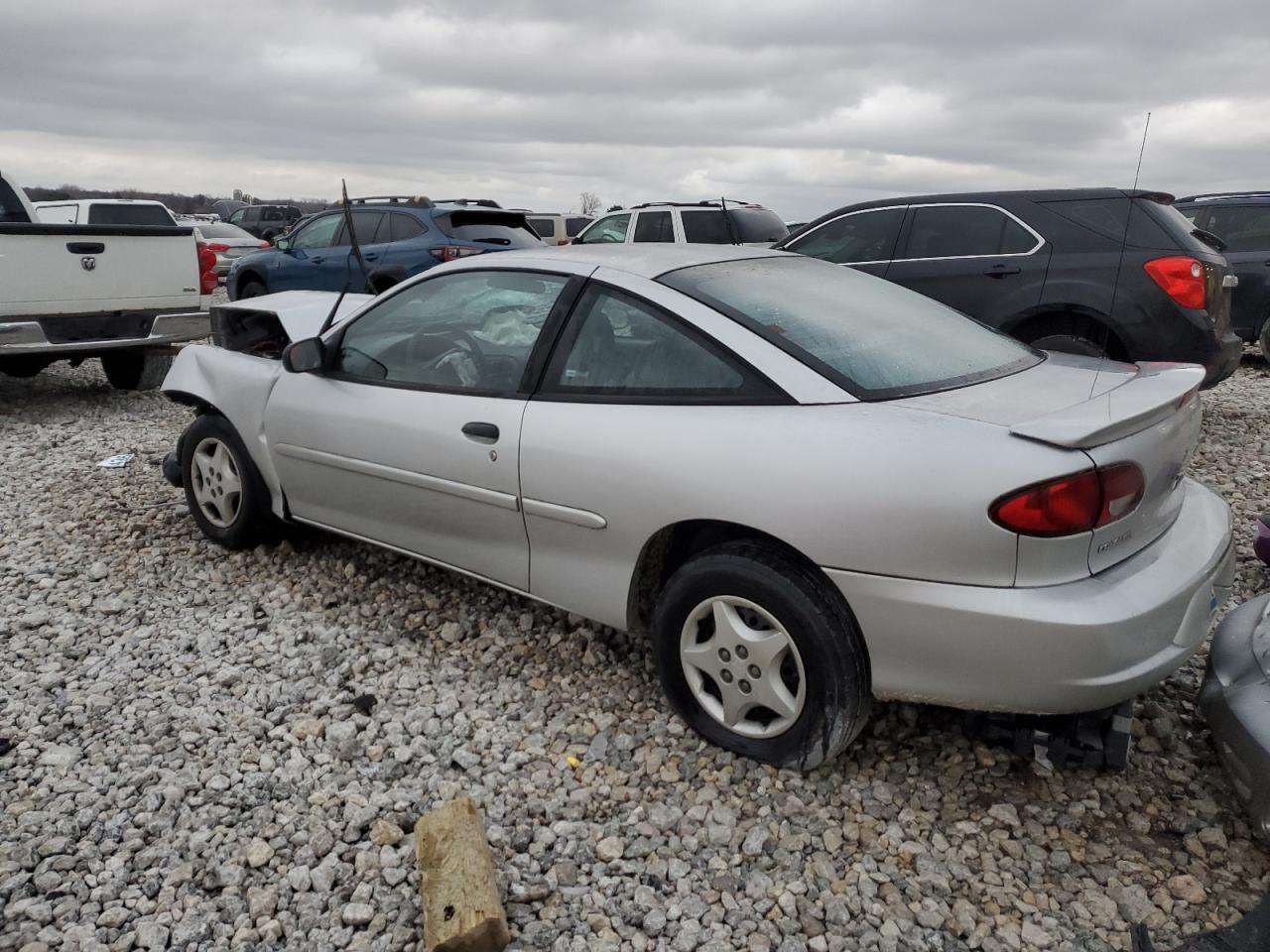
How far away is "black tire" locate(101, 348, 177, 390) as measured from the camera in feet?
27.6

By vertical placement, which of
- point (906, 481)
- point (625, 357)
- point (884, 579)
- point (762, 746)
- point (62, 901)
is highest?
point (625, 357)

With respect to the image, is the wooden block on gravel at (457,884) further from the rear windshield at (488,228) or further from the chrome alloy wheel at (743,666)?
the rear windshield at (488,228)

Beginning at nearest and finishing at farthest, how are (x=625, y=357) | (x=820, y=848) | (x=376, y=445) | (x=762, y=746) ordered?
(x=820, y=848) → (x=762, y=746) → (x=625, y=357) → (x=376, y=445)

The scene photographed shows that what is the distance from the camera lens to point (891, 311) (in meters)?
3.28

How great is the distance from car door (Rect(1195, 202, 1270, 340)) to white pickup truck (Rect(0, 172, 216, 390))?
9.53m

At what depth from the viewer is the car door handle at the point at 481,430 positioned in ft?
10.3

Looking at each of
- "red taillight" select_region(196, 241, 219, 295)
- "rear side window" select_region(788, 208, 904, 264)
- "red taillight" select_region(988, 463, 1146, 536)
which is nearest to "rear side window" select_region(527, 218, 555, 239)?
"red taillight" select_region(196, 241, 219, 295)

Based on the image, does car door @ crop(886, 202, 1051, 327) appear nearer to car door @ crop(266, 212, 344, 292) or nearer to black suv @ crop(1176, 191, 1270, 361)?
black suv @ crop(1176, 191, 1270, 361)

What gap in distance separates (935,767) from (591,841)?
3.44 feet

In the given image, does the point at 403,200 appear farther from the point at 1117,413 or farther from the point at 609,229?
the point at 1117,413

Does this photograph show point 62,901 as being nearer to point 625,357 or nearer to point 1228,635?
point 625,357

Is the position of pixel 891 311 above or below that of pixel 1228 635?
above

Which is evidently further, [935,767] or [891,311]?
[891,311]

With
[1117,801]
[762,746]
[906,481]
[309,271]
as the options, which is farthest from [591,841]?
[309,271]
